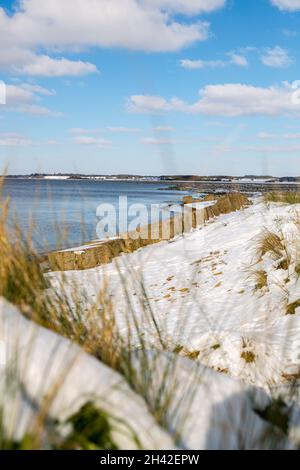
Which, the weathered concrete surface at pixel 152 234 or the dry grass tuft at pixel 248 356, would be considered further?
the weathered concrete surface at pixel 152 234

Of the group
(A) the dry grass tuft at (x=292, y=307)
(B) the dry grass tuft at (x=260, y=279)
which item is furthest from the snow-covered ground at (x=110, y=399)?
(B) the dry grass tuft at (x=260, y=279)

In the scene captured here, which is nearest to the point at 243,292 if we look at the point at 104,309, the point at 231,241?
the point at 231,241

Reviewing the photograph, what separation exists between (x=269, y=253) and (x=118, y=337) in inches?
165

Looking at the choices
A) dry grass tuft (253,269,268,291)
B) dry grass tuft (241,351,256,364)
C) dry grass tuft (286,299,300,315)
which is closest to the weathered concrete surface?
dry grass tuft (253,269,268,291)

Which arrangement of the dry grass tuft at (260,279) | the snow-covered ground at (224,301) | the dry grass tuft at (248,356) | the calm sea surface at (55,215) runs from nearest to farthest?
the calm sea surface at (55,215) → the snow-covered ground at (224,301) → the dry grass tuft at (248,356) → the dry grass tuft at (260,279)

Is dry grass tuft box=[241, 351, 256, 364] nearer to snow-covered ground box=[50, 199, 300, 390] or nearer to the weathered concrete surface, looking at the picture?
snow-covered ground box=[50, 199, 300, 390]

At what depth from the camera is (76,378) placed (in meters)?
1.20

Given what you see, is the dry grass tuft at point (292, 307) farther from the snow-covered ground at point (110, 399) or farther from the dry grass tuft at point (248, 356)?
the snow-covered ground at point (110, 399)

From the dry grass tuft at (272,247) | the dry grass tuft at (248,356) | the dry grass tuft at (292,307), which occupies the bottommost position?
the dry grass tuft at (248,356)

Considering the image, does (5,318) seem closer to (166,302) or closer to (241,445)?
(241,445)

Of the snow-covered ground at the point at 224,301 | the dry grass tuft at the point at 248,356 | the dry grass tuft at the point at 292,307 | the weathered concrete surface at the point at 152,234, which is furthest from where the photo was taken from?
the weathered concrete surface at the point at 152,234

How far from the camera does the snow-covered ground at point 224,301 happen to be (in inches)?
105

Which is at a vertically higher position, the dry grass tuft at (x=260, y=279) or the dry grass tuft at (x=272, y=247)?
the dry grass tuft at (x=272, y=247)

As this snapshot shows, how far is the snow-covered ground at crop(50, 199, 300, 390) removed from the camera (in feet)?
8.78
